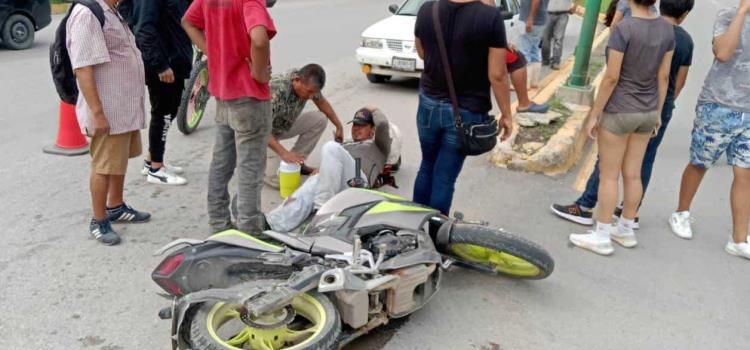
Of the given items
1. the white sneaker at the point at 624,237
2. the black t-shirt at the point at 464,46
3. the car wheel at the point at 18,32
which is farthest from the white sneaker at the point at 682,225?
the car wheel at the point at 18,32

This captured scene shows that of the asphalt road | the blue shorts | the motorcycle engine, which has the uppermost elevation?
the blue shorts

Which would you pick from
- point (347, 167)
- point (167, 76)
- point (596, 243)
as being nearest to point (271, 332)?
point (347, 167)

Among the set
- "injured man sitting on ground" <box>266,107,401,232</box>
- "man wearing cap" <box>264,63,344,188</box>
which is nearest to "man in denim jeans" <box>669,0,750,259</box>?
"injured man sitting on ground" <box>266,107,401,232</box>

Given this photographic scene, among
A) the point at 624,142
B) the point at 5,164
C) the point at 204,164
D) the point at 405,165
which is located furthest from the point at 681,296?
the point at 5,164

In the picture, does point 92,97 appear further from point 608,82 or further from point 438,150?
point 608,82

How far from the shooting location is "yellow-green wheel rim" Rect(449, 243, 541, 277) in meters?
3.64

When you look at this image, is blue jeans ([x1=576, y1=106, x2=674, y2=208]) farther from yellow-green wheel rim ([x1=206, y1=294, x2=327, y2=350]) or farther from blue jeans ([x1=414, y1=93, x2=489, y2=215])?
yellow-green wheel rim ([x1=206, y1=294, x2=327, y2=350])

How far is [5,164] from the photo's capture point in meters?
5.39

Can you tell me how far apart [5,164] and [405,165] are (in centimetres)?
357

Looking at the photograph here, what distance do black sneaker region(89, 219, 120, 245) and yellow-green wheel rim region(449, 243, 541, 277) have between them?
2.18 metres

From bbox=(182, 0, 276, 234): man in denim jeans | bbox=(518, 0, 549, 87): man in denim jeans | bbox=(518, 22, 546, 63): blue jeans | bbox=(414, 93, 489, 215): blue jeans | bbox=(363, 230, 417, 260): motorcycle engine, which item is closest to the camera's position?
bbox=(363, 230, 417, 260): motorcycle engine

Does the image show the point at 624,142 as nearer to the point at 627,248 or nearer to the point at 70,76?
the point at 627,248

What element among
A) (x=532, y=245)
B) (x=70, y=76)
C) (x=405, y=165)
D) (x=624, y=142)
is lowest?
(x=405, y=165)

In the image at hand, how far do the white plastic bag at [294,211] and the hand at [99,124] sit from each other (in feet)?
3.86
